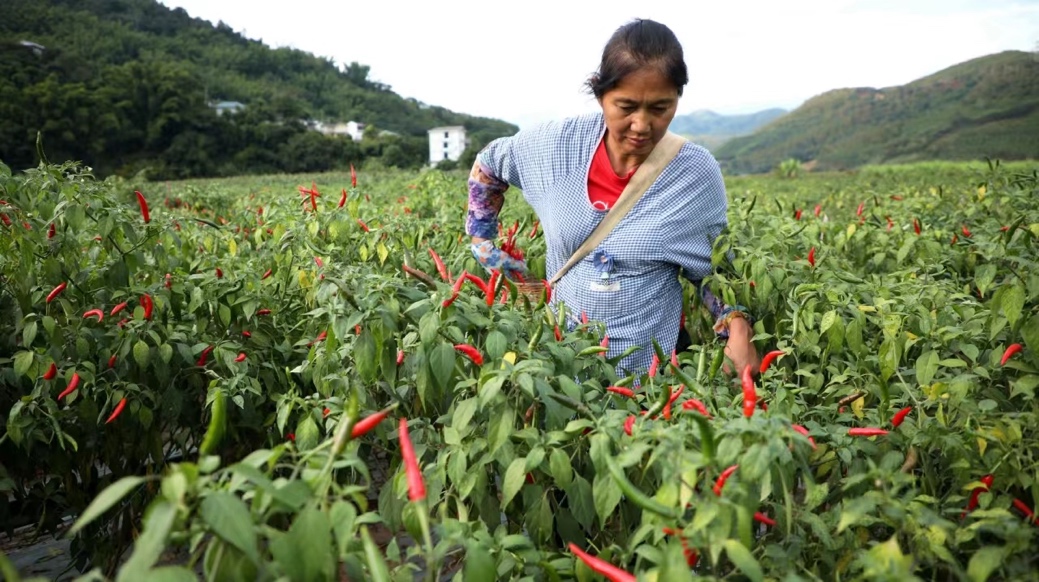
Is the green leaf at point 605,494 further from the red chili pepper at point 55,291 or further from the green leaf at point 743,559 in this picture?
the red chili pepper at point 55,291

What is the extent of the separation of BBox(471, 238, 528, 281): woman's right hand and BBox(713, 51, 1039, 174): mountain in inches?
1994

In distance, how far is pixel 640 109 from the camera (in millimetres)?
2254

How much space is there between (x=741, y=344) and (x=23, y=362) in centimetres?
200

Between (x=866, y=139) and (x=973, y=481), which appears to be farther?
A: (x=866, y=139)

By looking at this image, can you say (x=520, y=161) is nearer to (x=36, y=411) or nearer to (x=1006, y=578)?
(x=36, y=411)

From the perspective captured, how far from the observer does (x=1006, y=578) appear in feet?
3.93

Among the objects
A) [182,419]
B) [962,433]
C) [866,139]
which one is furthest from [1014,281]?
[866,139]

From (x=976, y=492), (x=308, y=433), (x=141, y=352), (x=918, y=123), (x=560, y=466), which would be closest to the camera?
(x=560, y=466)

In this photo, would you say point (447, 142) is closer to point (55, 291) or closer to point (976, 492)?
point (55, 291)

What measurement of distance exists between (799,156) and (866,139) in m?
9.16

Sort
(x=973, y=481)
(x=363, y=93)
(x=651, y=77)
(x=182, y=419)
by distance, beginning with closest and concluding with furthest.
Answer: (x=973, y=481)
(x=651, y=77)
(x=182, y=419)
(x=363, y=93)

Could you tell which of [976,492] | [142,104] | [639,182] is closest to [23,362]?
[639,182]

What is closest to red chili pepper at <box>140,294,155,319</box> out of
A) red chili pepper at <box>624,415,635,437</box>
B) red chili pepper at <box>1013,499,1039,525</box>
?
red chili pepper at <box>624,415,635,437</box>

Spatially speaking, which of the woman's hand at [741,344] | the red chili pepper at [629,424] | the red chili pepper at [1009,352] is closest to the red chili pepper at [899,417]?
the red chili pepper at [1009,352]
